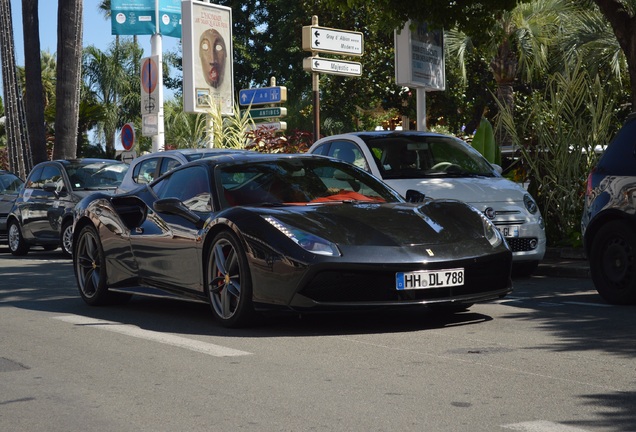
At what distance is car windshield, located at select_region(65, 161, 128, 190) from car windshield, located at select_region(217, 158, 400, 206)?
36.5 ft

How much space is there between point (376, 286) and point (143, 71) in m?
19.7

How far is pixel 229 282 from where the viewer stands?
26.5ft

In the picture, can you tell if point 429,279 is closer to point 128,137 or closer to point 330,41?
point 330,41

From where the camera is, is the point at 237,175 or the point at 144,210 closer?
the point at 237,175

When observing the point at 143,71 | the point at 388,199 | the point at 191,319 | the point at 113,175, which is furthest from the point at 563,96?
the point at 143,71

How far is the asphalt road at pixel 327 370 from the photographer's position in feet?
16.8

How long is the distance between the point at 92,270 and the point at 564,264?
5.61 meters

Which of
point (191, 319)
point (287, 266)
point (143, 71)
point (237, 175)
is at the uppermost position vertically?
point (143, 71)

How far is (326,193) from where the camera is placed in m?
8.71

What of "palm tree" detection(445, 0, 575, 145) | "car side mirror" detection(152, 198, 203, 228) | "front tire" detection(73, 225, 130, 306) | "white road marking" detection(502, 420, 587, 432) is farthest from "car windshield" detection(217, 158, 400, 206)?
"palm tree" detection(445, 0, 575, 145)

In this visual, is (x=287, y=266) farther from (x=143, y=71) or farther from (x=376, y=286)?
(x=143, y=71)

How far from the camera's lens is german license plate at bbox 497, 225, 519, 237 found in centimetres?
1193

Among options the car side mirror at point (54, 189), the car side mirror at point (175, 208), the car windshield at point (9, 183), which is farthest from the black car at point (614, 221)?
the car windshield at point (9, 183)

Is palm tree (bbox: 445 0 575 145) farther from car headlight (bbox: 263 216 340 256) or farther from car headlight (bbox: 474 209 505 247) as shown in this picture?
car headlight (bbox: 263 216 340 256)
